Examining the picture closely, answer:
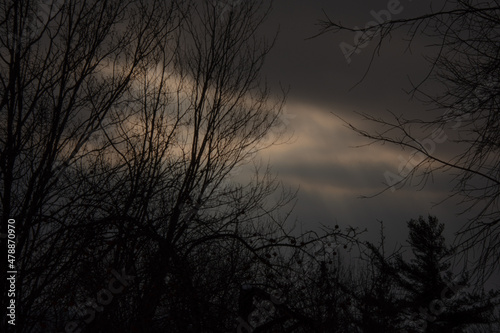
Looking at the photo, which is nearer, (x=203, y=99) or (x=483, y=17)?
(x=483, y=17)

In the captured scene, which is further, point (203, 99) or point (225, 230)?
point (203, 99)

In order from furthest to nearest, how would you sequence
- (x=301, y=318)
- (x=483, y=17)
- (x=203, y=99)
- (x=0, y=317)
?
(x=203, y=99) → (x=301, y=318) → (x=0, y=317) → (x=483, y=17)

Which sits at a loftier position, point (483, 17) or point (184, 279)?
point (483, 17)

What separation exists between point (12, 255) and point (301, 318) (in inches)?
98.6

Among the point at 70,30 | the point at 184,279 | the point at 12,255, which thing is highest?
the point at 70,30

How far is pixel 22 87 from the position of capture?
4555 mm

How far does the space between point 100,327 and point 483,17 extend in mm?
3862

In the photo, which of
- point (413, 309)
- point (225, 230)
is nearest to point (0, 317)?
point (225, 230)

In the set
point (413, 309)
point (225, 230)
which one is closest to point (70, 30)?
point (225, 230)

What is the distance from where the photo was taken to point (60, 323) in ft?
14.4

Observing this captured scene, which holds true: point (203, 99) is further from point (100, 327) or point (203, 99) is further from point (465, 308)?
point (465, 308)

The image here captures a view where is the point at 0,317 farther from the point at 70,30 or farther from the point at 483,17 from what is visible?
the point at 483,17

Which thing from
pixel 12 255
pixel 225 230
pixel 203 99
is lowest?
pixel 12 255

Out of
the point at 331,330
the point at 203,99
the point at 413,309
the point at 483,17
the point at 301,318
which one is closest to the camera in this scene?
the point at 483,17
